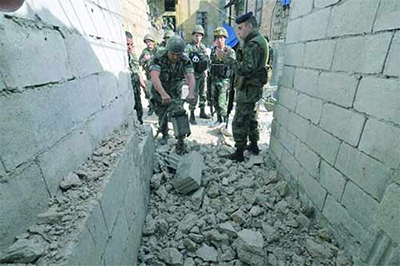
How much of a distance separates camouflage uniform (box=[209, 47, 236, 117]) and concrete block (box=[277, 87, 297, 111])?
2039 mm

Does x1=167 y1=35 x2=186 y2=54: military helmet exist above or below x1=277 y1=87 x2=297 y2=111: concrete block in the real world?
above

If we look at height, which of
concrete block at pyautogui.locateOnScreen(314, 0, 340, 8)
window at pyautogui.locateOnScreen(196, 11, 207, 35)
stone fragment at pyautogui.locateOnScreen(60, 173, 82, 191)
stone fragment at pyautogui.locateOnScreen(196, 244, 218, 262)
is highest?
window at pyautogui.locateOnScreen(196, 11, 207, 35)

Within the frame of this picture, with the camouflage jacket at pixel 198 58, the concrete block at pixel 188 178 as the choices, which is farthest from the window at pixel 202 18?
the concrete block at pixel 188 178

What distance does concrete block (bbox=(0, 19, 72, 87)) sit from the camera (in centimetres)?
80

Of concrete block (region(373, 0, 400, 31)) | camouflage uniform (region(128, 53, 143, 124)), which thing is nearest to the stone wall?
concrete block (region(373, 0, 400, 31))

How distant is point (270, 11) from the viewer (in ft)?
34.9

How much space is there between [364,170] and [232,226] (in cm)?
125

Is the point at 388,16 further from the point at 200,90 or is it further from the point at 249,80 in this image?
the point at 200,90

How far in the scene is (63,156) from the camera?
3.77ft

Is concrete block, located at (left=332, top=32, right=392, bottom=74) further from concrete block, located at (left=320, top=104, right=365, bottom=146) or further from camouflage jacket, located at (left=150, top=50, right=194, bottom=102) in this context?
camouflage jacket, located at (left=150, top=50, right=194, bottom=102)

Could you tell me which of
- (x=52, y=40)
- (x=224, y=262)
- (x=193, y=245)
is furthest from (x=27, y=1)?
(x=224, y=262)

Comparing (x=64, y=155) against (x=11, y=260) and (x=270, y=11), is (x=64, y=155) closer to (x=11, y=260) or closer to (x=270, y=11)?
(x=11, y=260)

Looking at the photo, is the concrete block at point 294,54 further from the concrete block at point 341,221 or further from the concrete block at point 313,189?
the concrete block at point 341,221

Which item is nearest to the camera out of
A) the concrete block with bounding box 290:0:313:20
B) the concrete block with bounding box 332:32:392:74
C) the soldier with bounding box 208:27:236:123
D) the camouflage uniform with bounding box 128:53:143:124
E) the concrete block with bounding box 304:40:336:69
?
the concrete block with bounding box 332:32:392:74
